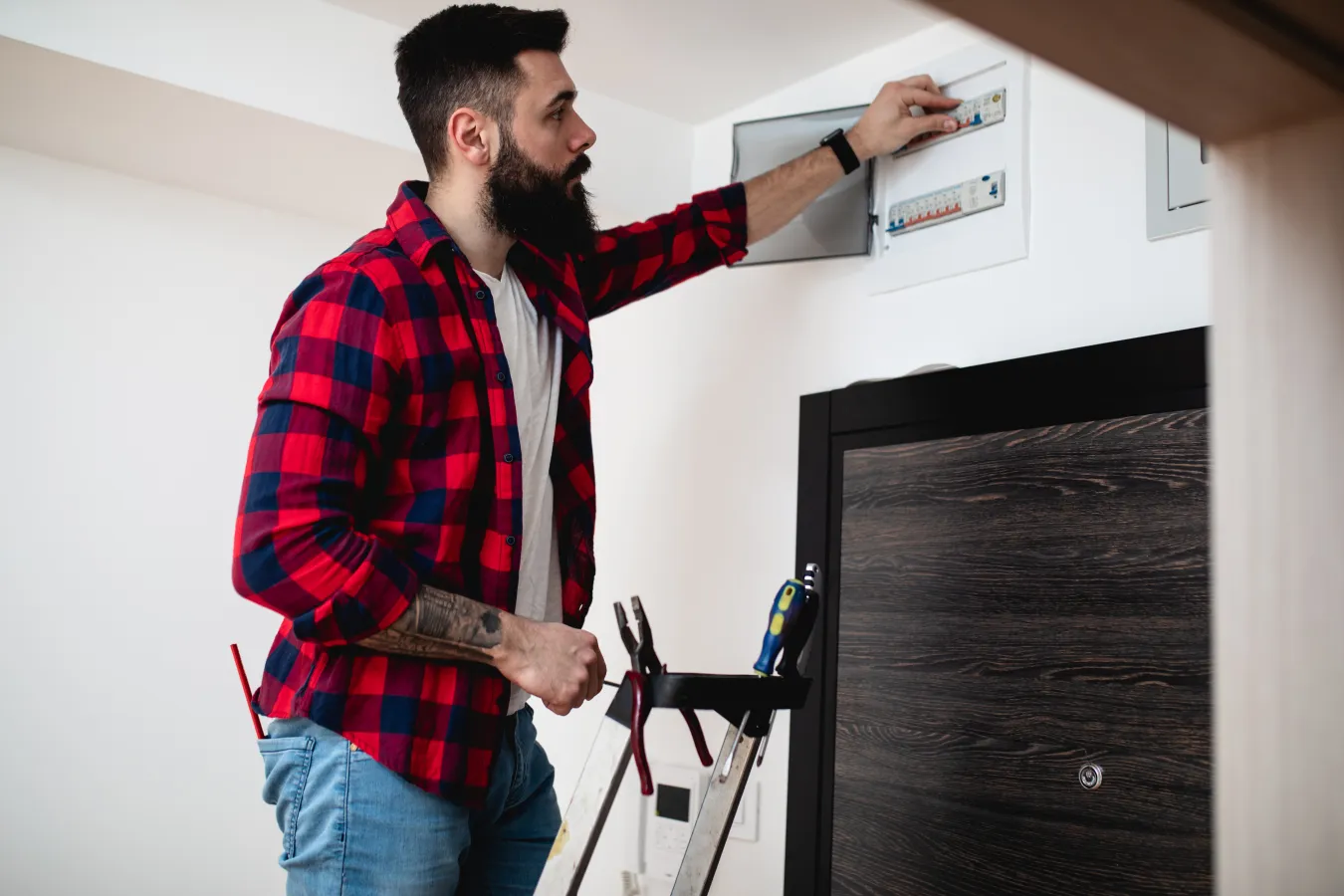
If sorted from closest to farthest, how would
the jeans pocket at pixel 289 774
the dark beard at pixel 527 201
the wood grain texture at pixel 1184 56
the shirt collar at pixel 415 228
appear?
1. the wood grain texture at pixel 1184 56
2. the jeans pocket at pixel 289 774
3. the shirt collar at pixel 415 228
4. the dark beard at pixel 527 201

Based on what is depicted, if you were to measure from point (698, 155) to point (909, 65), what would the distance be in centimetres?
53

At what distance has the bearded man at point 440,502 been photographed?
1.15 m

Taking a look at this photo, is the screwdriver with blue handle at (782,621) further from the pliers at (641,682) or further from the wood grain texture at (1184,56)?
the wood grain texture at (1184,56)

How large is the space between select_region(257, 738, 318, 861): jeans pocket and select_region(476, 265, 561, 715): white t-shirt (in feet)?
0.82

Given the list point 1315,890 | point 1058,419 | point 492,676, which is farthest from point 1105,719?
point 1315,890

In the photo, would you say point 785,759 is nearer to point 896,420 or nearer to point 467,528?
point 896,420

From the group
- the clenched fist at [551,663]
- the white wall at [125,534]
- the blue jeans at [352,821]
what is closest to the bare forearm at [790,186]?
the clenched fist at [551,663]

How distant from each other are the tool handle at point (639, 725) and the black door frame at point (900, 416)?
617 mm

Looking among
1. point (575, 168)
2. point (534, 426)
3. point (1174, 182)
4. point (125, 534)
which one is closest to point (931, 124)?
point (1174, 182)

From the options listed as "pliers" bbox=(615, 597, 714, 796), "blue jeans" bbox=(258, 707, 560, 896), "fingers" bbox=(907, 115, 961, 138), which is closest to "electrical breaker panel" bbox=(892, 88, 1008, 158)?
"fingers" bbox=(907, 115, 961, 138)

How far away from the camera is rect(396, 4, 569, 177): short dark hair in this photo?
1459mm

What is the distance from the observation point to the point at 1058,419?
56.2 inches

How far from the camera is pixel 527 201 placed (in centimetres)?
143

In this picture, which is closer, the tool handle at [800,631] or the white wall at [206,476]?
the tool handle at [800,631]
